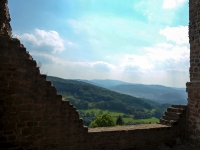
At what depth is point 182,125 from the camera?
329 inches

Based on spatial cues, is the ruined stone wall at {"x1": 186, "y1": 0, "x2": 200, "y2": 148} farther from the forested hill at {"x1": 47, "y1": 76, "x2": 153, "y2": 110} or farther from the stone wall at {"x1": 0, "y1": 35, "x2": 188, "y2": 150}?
the forested hill at {"x1": 47, "y1": 76, "x2": 153, "y2": 110}

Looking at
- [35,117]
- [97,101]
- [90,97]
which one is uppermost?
[35,117]

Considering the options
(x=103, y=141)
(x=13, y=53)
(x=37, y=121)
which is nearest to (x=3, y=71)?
(x=13, y=53)

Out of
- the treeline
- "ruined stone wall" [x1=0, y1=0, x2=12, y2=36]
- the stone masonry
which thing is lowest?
the treeline

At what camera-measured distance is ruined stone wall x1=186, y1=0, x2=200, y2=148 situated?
307 inches

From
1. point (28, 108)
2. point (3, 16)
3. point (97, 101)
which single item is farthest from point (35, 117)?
point (97, 101)

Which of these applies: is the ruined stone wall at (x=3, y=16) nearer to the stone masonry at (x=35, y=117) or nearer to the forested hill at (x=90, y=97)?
the stone masonry at (x=35, y=117)

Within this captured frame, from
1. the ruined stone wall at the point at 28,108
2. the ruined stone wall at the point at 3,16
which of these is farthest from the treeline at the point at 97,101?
the ruined stone wall at the point at 3,16

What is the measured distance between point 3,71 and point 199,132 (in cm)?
752

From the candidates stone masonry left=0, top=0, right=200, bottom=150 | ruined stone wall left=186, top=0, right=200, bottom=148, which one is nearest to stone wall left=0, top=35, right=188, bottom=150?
stone masonry left=0, top=0, right=200, bottom=150

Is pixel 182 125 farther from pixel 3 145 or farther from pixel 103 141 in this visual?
pixel 3 145

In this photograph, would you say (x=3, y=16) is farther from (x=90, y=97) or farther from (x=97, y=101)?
(x=90, y=97)

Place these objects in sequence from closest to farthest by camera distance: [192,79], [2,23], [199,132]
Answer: [2,23] → [199,132] → [192,79]

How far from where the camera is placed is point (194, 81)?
8047 millimetres
